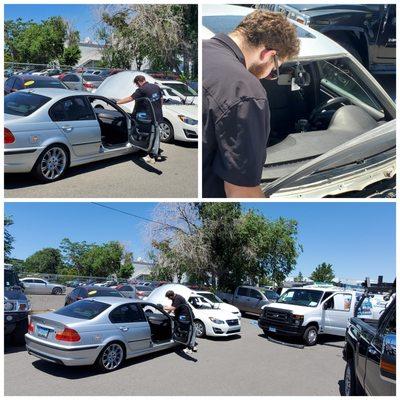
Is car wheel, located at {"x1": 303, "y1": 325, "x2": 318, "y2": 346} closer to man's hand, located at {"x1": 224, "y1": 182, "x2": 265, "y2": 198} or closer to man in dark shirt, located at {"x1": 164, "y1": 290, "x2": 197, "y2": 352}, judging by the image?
man in dark shirt, located at {"x1": 164, "y1": 290, "x2": 197, "y2": 352}

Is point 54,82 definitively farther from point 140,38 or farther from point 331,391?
point 331,391

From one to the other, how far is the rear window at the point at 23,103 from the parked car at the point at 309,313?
7.09 meters

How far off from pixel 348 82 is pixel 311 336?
6.93 m

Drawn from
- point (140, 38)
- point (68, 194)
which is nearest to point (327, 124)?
point (68, 194)

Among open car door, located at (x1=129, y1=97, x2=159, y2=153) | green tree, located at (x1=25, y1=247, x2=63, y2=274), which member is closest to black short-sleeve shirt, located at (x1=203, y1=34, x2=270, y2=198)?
open car door, located at (x1=129, y1=97, x2=159, y2=153)

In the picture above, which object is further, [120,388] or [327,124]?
[120,388]

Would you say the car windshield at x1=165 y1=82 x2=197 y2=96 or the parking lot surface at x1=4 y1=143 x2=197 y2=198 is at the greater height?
the car windshield at x1=165 y1=82 x2=197 y2=96

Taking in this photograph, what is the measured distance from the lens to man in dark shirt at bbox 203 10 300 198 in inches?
113

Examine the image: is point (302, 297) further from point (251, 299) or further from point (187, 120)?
point (187, 120)

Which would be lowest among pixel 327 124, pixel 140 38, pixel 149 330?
pixel 149 330

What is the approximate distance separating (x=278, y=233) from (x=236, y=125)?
1734cm

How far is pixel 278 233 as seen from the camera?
64.9 ft

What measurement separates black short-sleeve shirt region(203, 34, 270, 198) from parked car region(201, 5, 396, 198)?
1.41 m

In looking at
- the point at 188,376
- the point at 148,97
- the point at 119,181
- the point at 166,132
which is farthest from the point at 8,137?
the point at 188,376
